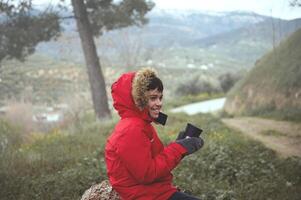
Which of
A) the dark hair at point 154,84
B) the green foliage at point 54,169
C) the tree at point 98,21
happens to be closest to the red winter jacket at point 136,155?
the dark hair at point 154,84

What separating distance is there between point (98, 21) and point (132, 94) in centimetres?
1237

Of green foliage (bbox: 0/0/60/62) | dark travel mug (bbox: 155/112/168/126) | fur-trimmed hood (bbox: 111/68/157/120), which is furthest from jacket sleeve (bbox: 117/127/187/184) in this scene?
green foliage (bbox: 0/0/60/62)

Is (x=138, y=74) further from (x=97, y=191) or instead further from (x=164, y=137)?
(x=164, y=137)

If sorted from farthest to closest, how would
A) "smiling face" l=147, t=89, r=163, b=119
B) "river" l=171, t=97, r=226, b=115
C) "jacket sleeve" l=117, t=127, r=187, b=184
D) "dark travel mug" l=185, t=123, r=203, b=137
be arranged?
"river" l=171, t=97, r=226, b=115
"dark travel mug" l=185, t=123, r=203, b=137
"smiling face" l=147, t=89, r=163, b=119
"jacket sleeve" l=117, t=127, r=187, b=184

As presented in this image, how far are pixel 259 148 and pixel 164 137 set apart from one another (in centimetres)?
252

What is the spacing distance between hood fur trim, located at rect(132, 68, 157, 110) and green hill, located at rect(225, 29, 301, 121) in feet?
21.9

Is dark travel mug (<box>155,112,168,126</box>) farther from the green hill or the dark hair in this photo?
the green hill

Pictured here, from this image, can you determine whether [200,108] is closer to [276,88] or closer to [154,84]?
[276,88]

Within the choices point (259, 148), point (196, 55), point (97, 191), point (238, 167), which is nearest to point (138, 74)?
point (97, 191)

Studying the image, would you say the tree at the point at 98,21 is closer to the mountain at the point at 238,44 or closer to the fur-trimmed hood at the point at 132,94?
the fur-trimmed hood at the point at 132,94

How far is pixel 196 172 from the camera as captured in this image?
24.4 ft

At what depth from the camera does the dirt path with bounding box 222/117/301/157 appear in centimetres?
830

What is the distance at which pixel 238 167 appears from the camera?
7.43m

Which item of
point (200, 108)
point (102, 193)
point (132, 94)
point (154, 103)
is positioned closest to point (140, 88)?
point (132, 94)
